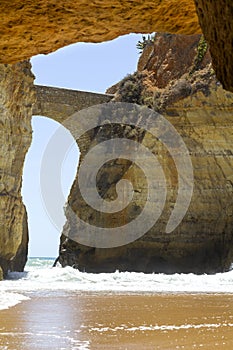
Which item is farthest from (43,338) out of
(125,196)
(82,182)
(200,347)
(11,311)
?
(82,182)

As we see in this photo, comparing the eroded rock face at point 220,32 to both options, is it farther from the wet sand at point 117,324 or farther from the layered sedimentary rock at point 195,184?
the layered sedimentary rock at point 195,184

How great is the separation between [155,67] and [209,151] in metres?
6.36

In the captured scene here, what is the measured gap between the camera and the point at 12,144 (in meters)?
19.4

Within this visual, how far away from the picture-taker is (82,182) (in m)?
27.7

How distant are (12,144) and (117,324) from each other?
1338 centimetres

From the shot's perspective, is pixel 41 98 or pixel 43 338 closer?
pixel 43 338

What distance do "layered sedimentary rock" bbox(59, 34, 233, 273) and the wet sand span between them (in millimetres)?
12872

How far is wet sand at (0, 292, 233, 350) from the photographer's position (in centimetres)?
524

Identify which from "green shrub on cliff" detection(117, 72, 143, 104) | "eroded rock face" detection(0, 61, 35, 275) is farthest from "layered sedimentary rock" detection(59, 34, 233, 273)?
"eroded rock face" detection(0, 61, 35, 275)

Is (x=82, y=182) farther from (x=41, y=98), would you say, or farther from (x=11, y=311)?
(x=11, y=311)

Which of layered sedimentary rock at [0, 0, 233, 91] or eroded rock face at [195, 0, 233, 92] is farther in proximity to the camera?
layered sedimentary rock at [0, 0, 233, 91]

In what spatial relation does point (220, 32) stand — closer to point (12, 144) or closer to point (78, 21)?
point (78, 21)

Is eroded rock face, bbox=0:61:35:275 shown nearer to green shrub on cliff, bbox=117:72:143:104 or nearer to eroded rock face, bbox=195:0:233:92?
green shrub on cliff, bbox=117:72:143:104

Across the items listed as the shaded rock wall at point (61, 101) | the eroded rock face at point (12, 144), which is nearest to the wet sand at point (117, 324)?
the eroded rock face at point (12, 144)
